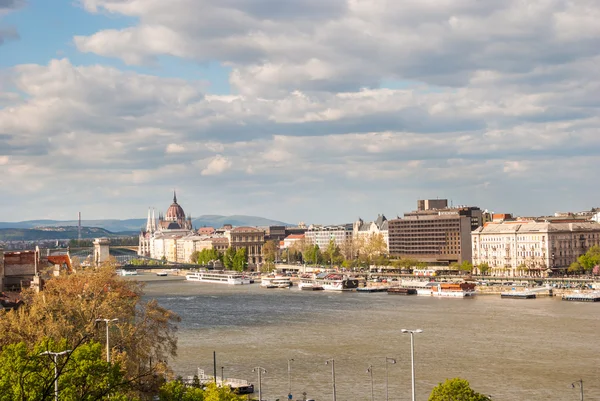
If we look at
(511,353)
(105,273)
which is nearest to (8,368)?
(105,273)

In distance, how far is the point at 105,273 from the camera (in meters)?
42.0

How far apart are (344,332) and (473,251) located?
2821 inches

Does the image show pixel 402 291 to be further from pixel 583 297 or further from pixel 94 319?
pixel 94 319

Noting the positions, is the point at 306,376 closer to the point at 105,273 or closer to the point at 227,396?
the point at 105,273

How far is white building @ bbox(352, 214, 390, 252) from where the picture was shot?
551 ft

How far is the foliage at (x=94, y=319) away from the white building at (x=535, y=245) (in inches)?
3146

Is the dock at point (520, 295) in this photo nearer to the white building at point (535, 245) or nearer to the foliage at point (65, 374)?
the white building at point (535, 245)

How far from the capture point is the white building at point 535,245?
11306 cm

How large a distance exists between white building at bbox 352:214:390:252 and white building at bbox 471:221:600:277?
40.4m

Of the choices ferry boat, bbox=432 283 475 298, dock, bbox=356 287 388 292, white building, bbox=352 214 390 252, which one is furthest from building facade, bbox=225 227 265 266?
ferry boat, bbox=432 283 475 298

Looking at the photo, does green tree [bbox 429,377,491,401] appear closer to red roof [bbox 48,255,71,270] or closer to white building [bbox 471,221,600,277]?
red roof [bbox 48,255,71,270]

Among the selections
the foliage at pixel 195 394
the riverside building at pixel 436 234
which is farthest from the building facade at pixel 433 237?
the foliage at pixel 195 394

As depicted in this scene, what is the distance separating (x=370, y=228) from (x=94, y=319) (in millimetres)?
146218

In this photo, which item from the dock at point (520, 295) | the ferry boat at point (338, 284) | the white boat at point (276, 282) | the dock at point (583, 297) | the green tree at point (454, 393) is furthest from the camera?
the white boat at point (276, 282)
